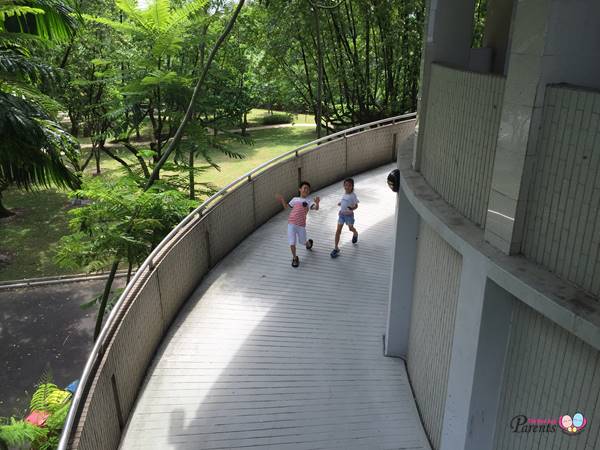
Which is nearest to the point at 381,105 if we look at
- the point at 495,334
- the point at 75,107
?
the point at 75,107

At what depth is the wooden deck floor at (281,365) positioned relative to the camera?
625 centimetres

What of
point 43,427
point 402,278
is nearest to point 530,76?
point 402,278

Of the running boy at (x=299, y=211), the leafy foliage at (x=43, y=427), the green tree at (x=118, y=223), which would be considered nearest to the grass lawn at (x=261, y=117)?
the running boy at (x=299, y=211)

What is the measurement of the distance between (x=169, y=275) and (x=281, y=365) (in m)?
2.07

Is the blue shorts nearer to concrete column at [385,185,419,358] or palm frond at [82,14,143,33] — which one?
concrete column at [385,185,419,358]

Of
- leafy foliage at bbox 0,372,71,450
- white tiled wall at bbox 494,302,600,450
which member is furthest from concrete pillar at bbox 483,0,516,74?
leafy foliage at bbox 0,372,71,450

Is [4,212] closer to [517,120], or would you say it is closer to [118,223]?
[118,223]

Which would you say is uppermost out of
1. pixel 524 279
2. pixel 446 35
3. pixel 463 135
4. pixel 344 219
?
pixel 446 35

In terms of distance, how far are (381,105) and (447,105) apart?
1707cm

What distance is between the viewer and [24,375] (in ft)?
36.8

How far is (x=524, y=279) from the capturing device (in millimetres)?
4004

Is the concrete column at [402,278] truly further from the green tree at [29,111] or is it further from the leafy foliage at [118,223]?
the green tree at [29,111]

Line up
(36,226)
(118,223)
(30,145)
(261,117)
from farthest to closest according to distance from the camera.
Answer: (261,117)
(36,226)
(118,223)
(30,145)

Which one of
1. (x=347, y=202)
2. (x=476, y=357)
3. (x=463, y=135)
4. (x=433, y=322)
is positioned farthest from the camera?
Result: (x=347, y=202)
